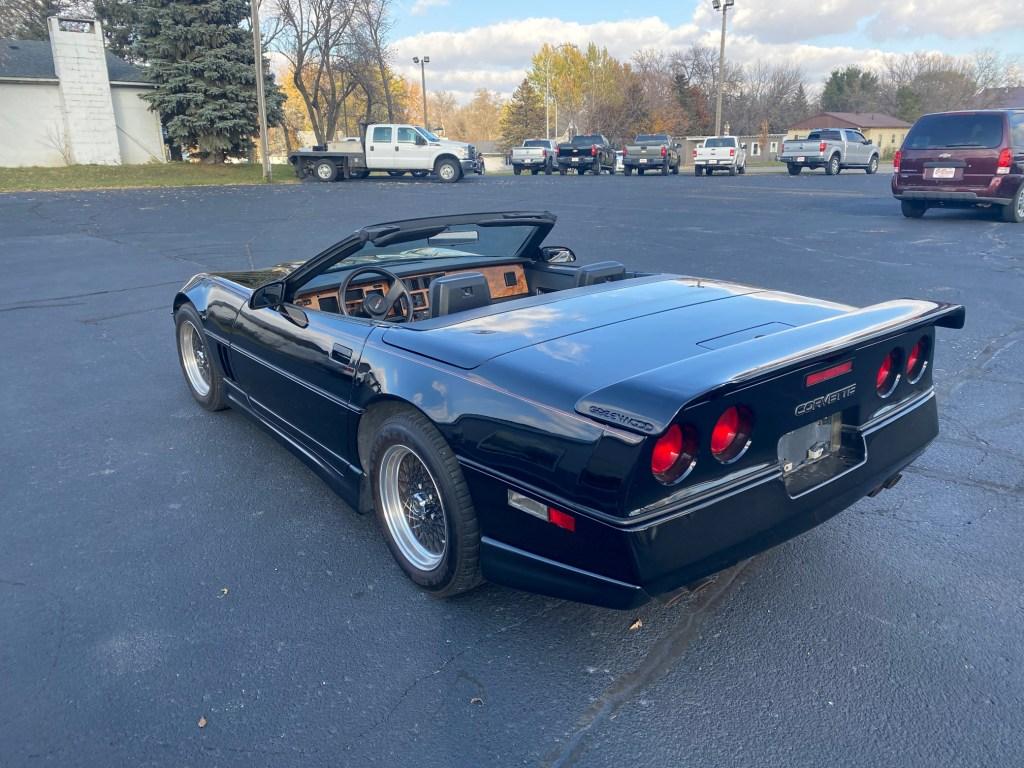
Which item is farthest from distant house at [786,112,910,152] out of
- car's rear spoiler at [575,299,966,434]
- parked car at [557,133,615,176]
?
car's rear spoiler at [575,299,966,434]

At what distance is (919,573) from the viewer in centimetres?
293

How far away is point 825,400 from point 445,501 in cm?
131

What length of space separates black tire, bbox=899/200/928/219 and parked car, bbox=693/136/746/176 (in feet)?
66.0

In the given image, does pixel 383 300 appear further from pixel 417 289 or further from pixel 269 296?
pixel 269 296

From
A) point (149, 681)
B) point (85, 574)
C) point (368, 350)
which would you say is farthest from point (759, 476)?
point (85, 574)

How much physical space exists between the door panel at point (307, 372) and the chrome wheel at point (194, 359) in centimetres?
89

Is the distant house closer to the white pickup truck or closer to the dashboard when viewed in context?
the white pickup truck

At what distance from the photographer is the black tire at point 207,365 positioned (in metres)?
4.50

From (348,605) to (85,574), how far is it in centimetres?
112

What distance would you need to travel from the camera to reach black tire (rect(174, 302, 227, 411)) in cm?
450

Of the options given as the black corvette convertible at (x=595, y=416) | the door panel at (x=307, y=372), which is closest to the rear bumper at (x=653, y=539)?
the black corvette convertible at (x=595, y=416)

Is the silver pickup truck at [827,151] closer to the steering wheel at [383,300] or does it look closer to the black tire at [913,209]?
the black tire at [913,209]

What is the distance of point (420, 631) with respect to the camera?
2.66 metres

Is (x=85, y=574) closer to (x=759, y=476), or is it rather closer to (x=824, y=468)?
(x=759, y=476)
